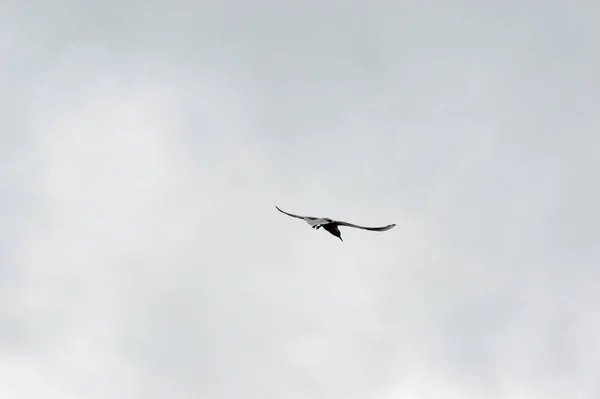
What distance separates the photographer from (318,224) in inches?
7293
